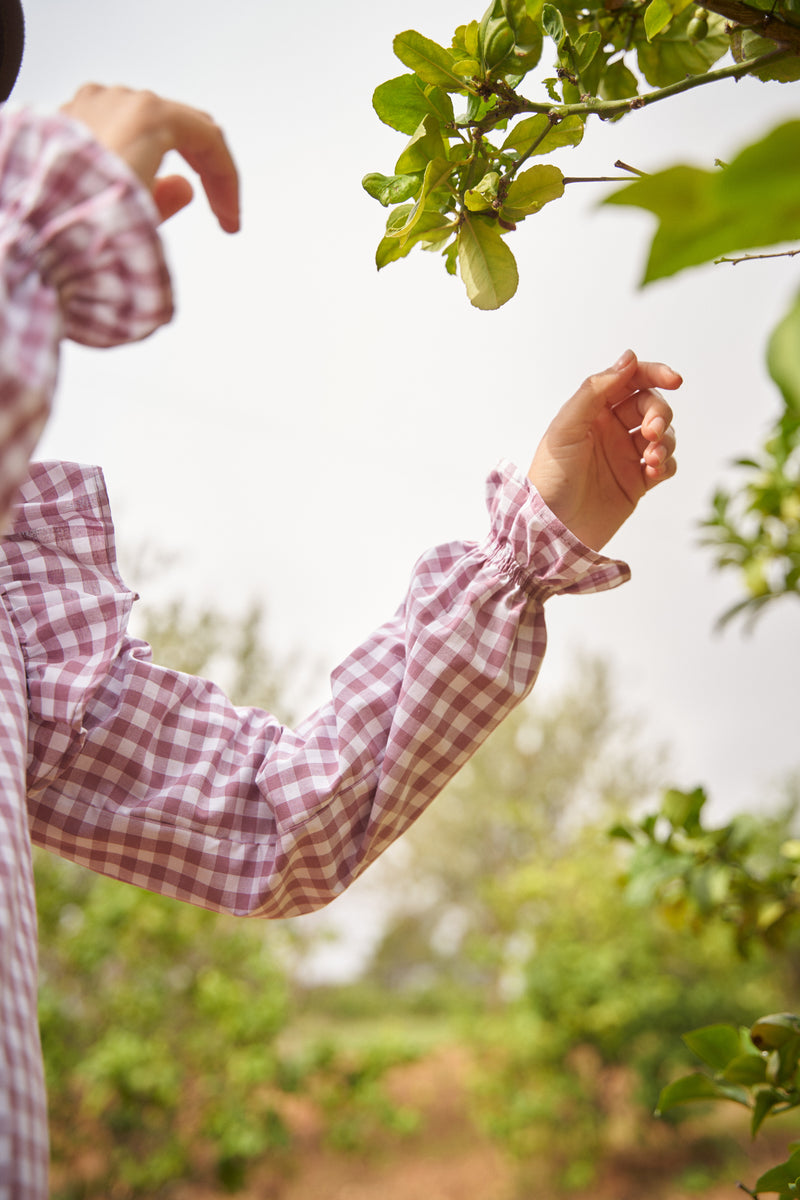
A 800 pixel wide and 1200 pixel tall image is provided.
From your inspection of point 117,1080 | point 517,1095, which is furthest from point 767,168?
point 517,1095

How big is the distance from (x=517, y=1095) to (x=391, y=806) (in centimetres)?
390

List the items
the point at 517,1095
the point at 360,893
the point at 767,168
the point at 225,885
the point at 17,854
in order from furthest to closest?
the point at 360,893
the point at 517,1095
the point at 225,885
the point at 17,854
the point at 767,168

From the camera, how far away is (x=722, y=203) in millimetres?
198

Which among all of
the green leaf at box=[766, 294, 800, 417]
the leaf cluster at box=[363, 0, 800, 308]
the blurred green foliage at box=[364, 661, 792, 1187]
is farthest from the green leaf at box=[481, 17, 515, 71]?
the blurred green foliage at box=[364, 661, 792, 1187]

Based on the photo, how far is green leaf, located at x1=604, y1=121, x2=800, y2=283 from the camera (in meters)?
0.20

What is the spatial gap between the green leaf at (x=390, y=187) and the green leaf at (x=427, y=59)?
0.05 meters

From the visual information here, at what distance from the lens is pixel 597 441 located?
1.89 ft

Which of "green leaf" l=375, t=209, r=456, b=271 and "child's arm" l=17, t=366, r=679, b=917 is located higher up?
"green leaf" l=375, t=209, r=456, b=271

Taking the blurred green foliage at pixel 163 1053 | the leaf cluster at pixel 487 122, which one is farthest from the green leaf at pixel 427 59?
the blurred green foliage at pixel 163 1053

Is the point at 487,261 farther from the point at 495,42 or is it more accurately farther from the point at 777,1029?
the point at 777,1029

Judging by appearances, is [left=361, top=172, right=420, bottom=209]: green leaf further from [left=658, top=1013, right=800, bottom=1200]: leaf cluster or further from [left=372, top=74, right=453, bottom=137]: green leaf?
[left=658, top=1013, right=800, bottom=1200]: leaf cluster

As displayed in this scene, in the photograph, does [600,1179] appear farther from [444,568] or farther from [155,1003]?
[444,568]

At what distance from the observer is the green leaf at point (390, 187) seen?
507 mm

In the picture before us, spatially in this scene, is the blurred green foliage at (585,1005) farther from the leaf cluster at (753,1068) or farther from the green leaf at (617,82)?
the green leaf at (617,82)
